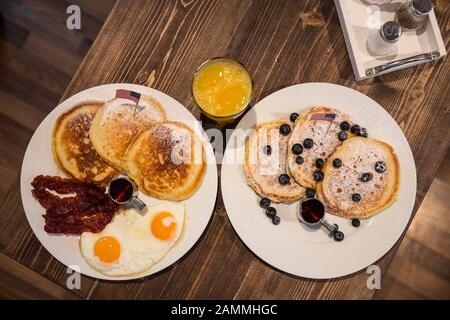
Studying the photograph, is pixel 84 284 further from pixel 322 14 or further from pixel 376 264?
pixel 322 14

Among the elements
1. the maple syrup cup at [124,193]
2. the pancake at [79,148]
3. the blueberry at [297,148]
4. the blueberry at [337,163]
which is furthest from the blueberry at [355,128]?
the pancake at [79,148]

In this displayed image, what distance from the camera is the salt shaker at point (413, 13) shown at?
190 cm

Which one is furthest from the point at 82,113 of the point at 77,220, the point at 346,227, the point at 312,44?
the point at 346,227

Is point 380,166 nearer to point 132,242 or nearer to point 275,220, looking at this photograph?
point 275,220

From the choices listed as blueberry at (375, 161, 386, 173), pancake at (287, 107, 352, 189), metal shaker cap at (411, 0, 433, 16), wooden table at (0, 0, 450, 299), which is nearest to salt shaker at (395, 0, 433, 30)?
metal shaker cap at (411, 0, 433, 16)

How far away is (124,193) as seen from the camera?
74.0 inches

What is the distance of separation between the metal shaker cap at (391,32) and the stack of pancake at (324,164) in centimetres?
40

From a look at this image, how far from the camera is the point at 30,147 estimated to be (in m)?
1.93

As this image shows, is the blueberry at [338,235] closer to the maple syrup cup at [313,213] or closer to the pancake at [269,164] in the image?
the maple syrup cup at [313,213]

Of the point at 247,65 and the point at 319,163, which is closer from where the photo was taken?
the point at 319,163

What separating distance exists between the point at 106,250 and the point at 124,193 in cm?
27

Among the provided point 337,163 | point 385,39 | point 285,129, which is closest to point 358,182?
point 337,163

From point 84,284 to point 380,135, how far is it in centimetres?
156
